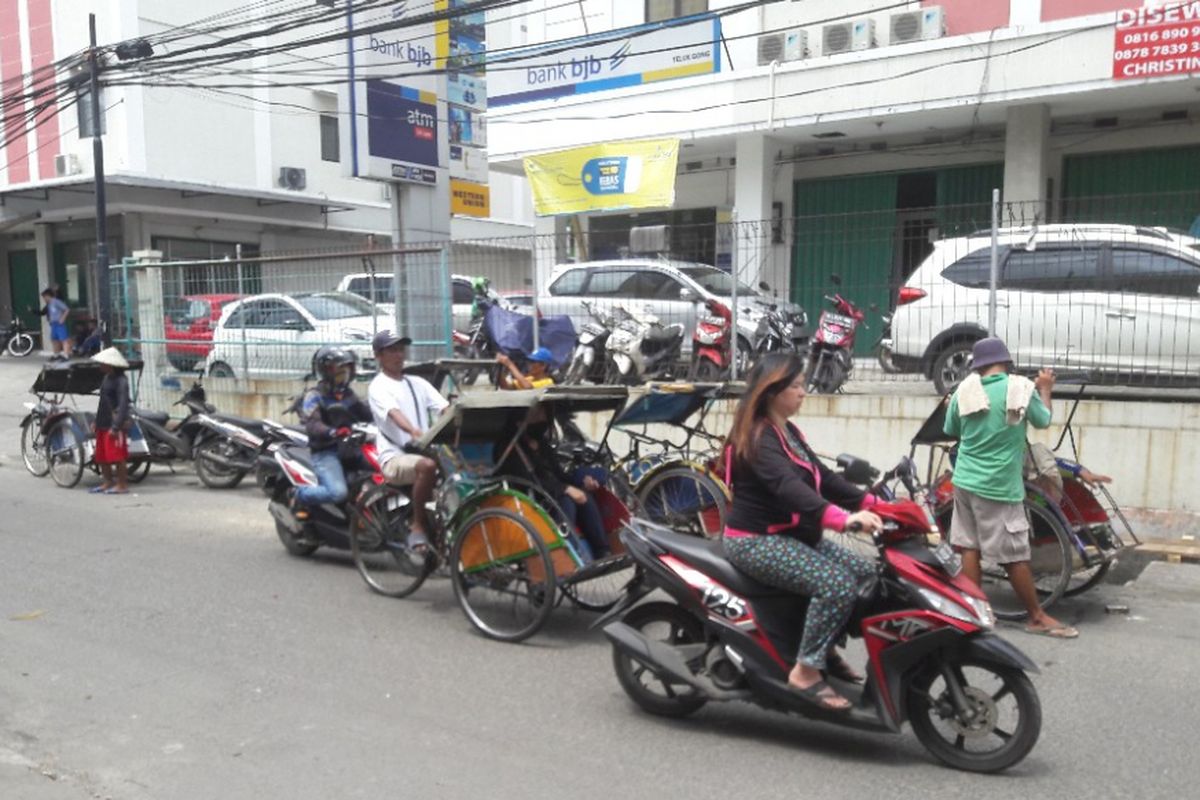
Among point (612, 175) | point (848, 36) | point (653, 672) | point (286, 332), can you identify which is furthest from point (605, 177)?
point (653, 672)

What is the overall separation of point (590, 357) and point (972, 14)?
8640 mm

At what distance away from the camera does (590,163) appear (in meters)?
16.9

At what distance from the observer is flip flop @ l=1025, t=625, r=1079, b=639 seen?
571 centimetres

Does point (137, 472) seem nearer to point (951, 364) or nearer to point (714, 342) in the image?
point (714, 342)

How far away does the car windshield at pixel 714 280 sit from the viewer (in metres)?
10.9

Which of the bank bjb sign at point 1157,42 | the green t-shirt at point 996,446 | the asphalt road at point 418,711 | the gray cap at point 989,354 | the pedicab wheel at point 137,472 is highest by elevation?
the bank bjb sign at point 1157,42

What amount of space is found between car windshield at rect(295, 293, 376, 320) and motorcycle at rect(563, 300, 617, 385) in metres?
2.52

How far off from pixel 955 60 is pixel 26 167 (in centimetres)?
2265

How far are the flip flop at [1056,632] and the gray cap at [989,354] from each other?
155cm

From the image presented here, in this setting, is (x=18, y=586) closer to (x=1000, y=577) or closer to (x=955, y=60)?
(x=1000, y=577)

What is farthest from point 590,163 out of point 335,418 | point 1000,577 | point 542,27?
point 1000,577

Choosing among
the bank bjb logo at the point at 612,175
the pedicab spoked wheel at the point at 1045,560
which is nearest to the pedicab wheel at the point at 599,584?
the pedicab spoked wheel at the point at 1045,560

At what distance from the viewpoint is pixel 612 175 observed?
16.8 m

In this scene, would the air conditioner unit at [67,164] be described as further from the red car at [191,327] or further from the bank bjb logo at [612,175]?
the bank bjb logo at [612,175]
